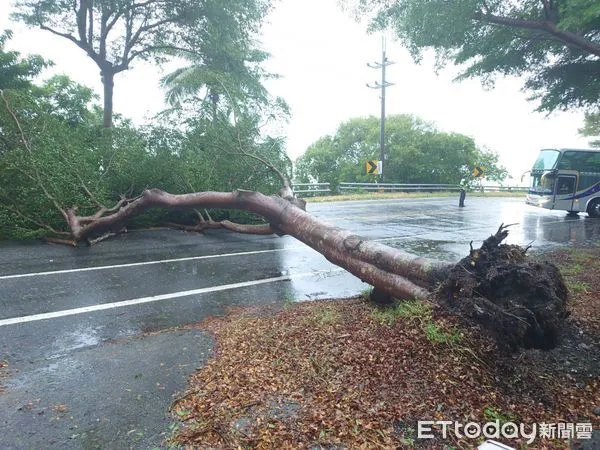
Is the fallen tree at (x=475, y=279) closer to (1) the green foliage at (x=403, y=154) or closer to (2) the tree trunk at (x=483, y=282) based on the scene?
(2) the tree trunk at (x=483, y=282)

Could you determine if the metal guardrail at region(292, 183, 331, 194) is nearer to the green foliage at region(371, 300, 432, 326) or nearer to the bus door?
the bus door

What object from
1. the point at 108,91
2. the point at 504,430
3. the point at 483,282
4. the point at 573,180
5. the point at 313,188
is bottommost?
the point at 504,430

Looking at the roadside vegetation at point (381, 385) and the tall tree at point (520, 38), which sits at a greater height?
the tall tree at point (520, 38)

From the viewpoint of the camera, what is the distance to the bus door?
57.8 feet

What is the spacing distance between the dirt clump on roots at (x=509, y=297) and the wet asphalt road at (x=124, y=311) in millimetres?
2161

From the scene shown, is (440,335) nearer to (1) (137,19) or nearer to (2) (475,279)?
(2) (475,279)

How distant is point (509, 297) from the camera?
3020mm

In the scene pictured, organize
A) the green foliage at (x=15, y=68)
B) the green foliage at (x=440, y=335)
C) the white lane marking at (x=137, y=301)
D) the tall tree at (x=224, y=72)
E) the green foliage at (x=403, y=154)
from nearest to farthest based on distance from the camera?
the green foliage at (x=440, y=335), the white lane marking at (x=137, y=301), the tall tree at (x=224, y=72), the green foliage at (x=15, y=68), the green foliage at (x=403, y=154)

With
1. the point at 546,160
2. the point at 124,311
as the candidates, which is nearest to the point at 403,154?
the point at 546,160

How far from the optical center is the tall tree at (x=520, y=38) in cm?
947

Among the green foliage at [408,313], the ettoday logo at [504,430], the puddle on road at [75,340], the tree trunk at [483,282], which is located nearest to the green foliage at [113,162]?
the tree trunk at [483,282]

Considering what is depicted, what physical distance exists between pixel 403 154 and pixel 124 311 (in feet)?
108

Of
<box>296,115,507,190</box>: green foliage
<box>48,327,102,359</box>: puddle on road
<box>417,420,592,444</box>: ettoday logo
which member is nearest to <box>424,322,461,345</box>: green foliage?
<box>417,420,592,444</box>: ettoday logo

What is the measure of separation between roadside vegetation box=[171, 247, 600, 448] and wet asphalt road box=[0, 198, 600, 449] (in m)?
0.39
